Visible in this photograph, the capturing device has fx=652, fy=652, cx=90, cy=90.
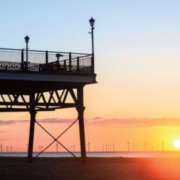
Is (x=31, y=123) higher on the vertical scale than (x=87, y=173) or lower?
higher

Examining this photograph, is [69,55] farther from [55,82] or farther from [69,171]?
[69,171]

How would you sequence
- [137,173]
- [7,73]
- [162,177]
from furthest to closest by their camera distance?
1. [7,73]
2. [137,173]
3. [162,177]

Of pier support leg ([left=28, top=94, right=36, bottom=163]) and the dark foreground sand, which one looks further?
pier support leg ([left=28, top=94, right=36, bottom=163])

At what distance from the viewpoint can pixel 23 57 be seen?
139 feet

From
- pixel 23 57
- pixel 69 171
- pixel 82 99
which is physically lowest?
pixel 69 171

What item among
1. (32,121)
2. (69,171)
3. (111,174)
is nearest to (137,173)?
(111,174)

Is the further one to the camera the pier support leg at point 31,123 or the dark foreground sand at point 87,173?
the pier support leg at point 31,123

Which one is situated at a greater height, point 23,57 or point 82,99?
point 23,57

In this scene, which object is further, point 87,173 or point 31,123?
point 31,123

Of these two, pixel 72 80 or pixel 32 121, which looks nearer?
pixel 72 80

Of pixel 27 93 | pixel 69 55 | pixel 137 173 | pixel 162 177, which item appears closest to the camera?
Answer: pixel 162 177

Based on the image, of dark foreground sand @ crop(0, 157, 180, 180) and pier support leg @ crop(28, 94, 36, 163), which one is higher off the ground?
pier support leg @ crop(28, 94, 36, 163)

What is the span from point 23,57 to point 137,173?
1104 centimetres

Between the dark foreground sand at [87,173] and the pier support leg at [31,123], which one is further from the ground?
the pier support leg at [31,123]
